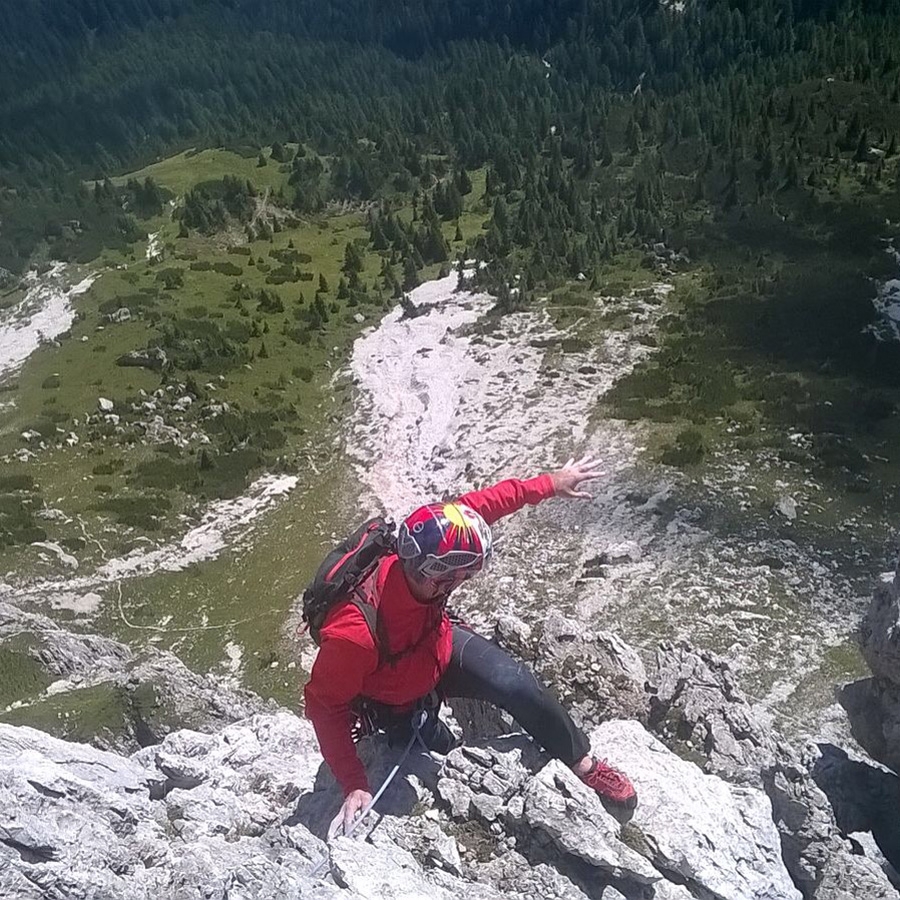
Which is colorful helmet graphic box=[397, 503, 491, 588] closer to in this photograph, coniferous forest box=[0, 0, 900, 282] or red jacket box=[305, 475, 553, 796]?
red jacket box=[305, 475, 553, 796]

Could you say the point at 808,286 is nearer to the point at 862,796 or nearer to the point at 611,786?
the point at 862,796

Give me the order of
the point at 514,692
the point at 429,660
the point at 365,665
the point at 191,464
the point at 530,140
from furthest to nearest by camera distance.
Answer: the point at 530,140 → the point at 191,464 → the point at 514,692 → the point at 429,660 → the point at 365,665

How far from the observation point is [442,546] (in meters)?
7.82

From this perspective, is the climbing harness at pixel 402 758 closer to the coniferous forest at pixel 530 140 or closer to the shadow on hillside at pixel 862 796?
the shadow on hillside at pixel 862 796

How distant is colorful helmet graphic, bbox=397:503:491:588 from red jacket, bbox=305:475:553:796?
400 mm

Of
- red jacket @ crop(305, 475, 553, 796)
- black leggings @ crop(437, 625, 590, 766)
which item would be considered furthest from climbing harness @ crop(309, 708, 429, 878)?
black leggings @ crop(437, 625, 590, 766)

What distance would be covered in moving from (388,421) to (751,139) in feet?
134

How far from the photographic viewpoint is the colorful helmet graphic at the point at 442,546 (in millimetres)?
7820

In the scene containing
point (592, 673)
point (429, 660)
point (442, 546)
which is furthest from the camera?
point (592, 673)

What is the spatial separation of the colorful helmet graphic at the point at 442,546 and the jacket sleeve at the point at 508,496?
3.17 ft

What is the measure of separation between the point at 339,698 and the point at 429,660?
1.03 m

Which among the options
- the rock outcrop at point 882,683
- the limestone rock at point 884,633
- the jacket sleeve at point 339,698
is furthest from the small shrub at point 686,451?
the jacket sleeve at point 339,698

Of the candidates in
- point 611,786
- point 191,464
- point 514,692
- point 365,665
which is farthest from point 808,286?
point 365,665

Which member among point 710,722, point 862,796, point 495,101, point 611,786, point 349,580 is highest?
point 349,580
